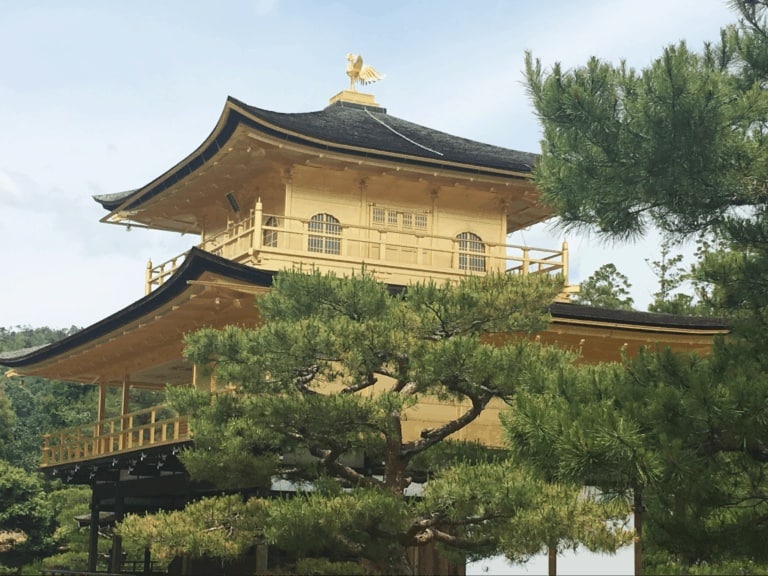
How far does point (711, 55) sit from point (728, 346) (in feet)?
9.25

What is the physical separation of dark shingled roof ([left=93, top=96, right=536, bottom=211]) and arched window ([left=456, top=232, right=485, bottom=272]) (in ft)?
5.08

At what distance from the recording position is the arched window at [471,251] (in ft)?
78.3

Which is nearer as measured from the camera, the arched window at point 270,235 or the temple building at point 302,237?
the temple building at point 302,237

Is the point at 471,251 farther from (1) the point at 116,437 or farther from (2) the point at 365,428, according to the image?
(2) the point at 365,428

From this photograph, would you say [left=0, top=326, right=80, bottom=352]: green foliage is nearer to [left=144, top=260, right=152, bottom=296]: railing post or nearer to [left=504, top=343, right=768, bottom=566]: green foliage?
[left=144, top=260, right=152, bottom=296]: railing post

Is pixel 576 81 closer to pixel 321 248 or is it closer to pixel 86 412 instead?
pixel 321 248

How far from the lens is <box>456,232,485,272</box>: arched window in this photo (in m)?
23.9

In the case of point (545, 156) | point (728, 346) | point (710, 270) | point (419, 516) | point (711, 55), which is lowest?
point (419, 516)

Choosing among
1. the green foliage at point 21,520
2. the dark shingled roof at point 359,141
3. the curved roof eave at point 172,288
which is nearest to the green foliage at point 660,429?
the curved roof eave at point 172,288

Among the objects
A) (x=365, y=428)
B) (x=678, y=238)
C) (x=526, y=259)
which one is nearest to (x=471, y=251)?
(x=526, y=259)

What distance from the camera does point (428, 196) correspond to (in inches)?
940

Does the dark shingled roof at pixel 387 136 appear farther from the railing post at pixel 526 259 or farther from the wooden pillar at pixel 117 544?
the wooden pillar at pixel 117 544

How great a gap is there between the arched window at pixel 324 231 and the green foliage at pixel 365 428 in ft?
21.0

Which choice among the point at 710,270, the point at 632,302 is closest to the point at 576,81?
the point at 710,270
